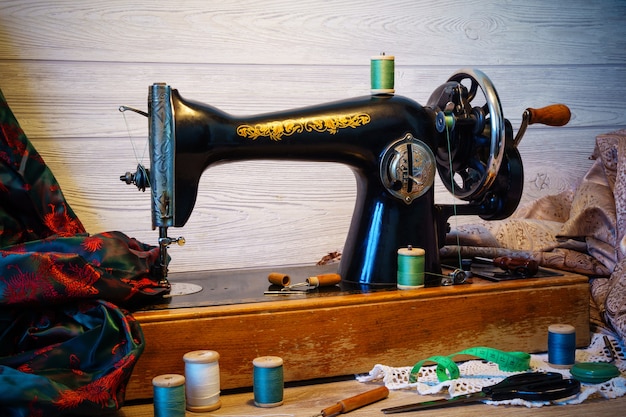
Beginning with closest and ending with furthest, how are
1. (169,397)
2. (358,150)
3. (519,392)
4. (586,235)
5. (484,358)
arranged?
(169,397)
(519,392)
(484,358)
(358,150)
(586,235)

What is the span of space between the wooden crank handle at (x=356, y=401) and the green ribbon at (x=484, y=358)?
0.08m

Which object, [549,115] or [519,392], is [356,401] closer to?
[519,392]

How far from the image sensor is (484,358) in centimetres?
126

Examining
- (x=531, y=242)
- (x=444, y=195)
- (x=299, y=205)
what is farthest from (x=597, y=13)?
(x=299, y=205)

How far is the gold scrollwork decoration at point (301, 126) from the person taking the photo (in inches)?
51.1

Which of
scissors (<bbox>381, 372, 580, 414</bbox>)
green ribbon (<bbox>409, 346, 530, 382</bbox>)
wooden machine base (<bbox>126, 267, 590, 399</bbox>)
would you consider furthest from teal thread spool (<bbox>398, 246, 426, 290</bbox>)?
scissors (<bbox>381, 372, 580, 414</bbox>)

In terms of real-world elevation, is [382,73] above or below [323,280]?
above

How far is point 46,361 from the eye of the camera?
1.03 metres

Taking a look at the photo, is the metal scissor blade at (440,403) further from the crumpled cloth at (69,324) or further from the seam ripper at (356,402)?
the crumpled cloth at (69,324)

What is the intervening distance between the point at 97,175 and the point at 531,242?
971 millimetres

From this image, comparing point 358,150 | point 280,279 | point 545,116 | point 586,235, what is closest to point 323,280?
point 280,279

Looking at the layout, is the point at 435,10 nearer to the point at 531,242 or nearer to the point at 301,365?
the point at 531,242

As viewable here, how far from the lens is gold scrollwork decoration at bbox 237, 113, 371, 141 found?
4.26ft

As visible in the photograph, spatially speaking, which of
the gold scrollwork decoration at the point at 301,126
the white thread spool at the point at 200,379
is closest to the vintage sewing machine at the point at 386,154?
the gold scrollwork decoration at the point at 301,126
